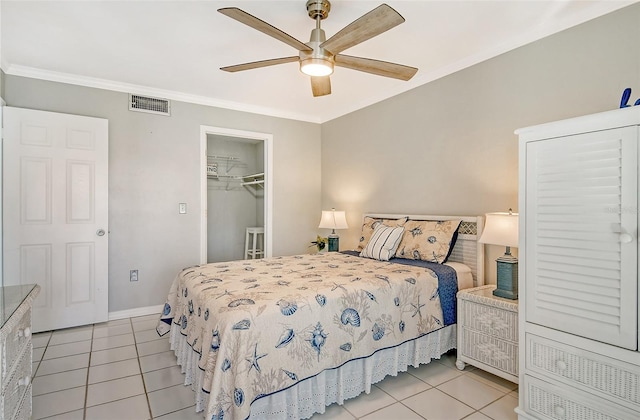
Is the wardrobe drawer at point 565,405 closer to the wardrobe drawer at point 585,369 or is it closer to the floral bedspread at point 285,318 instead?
the wardrobe drawer at point 585,369

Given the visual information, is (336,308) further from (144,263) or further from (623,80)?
(144,263)

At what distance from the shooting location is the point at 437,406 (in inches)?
80.0

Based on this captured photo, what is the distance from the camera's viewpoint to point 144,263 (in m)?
3.74

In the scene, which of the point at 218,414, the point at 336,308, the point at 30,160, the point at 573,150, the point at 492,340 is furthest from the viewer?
the point at 30,160

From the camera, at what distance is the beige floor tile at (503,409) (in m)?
1.94

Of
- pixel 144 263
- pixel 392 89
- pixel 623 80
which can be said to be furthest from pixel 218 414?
pixel 392 89

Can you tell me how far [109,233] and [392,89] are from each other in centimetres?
345

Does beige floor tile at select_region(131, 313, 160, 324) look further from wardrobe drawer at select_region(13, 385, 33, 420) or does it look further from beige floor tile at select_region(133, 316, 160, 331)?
wardrobe drawer at select_region(13, 385, 33, 420)

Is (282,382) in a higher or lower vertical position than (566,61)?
lower

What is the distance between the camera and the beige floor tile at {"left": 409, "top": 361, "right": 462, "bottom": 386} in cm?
235

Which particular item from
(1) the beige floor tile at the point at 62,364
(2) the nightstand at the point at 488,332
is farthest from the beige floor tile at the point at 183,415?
(2) the nightstand at the point at 488,332

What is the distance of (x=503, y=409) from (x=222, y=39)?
3.23m

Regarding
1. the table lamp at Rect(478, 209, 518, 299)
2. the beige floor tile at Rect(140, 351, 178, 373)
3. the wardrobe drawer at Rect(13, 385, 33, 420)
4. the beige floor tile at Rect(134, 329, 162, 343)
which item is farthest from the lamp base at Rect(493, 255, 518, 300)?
the beige floor tile at Rect(134, 329, 162, 343)

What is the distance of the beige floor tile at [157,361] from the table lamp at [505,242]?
2503mm
